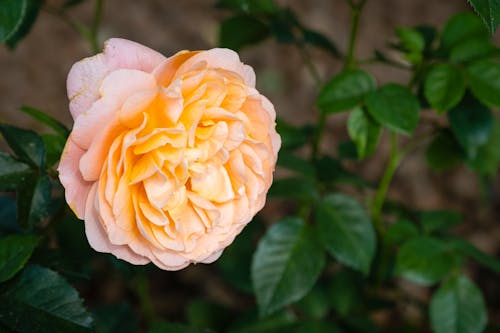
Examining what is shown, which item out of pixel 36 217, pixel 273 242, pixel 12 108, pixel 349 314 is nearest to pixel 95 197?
pixel 36 217

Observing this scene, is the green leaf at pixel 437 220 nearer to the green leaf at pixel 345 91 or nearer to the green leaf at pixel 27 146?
the green leaf at pixel 345 91

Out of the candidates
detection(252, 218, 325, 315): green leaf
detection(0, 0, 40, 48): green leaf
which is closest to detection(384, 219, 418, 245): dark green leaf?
detection(252, 218, 325, 315): green leaf

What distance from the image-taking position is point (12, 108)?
2494 mm

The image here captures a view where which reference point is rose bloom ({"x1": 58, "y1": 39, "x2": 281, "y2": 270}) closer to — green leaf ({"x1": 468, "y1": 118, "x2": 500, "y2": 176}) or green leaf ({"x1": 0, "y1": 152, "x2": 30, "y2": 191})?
green leaf ({"x1": 0, "y1": 152, "x2": 30, "y2": 191})

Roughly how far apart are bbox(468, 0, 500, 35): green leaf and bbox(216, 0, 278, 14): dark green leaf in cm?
55

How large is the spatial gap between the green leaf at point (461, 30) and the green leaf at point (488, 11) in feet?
1.42

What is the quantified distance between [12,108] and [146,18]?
0.72 metres

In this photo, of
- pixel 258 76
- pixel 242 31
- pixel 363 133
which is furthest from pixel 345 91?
pixel 258 76

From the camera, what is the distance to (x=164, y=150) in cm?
80

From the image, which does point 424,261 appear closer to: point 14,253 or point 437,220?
point 437,220

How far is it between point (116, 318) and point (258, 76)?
5.34ft

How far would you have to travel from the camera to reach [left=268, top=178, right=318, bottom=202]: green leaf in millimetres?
1294

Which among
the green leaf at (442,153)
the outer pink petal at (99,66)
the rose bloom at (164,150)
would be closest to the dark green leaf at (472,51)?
the green leaf at (442,153)

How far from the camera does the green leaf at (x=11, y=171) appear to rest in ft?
2.96
